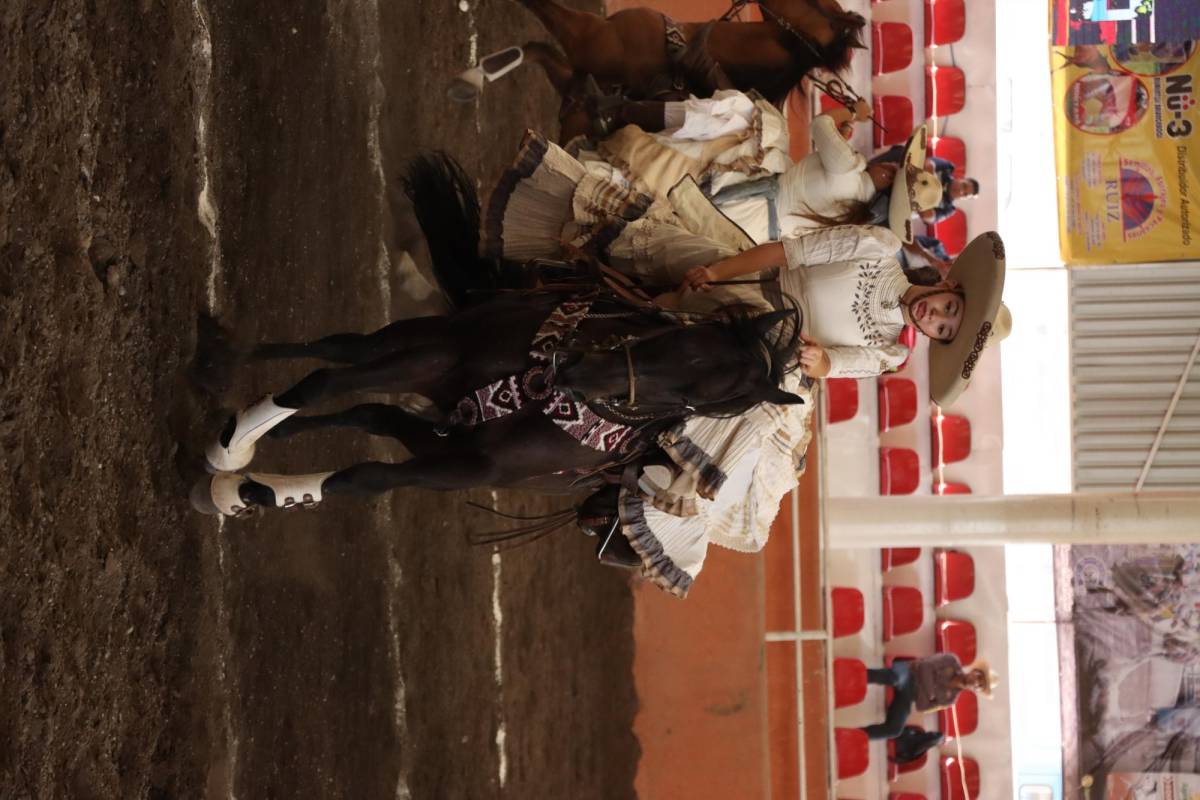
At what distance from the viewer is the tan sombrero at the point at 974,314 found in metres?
2.97

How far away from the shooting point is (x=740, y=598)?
18.5 feet

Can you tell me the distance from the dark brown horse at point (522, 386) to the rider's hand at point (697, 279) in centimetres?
23

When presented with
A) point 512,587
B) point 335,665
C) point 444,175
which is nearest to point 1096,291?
point 512,587

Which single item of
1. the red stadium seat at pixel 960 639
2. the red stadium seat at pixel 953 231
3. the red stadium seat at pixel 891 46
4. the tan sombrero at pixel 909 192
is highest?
the red stadium seat at pixel 891 46

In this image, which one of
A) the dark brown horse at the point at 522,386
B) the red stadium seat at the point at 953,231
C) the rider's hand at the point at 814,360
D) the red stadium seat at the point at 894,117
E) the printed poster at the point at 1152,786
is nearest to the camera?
the dark brown horse at the point at 522,386

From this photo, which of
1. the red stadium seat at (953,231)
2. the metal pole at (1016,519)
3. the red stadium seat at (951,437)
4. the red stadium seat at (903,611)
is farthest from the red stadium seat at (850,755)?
the red stadium seat at (953,231)

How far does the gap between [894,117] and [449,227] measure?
4506 mm

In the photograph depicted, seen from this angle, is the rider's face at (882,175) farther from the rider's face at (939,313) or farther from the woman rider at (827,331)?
the rider's face at (939,313)

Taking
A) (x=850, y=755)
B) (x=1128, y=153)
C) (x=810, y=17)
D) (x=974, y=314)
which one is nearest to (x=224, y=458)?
(x=974, y=314)

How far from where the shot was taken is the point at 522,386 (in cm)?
260

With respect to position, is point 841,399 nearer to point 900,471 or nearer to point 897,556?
point 900,471

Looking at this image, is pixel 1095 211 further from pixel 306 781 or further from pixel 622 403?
pixel 306 781

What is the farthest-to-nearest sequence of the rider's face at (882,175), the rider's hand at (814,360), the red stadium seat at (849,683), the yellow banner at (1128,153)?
the red stadium seat at (849,683) < the yellow banner at (1128,153) < the rider's face at (882,175) < the rider's hand at (814,360)

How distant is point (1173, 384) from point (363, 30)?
4.77 meters
